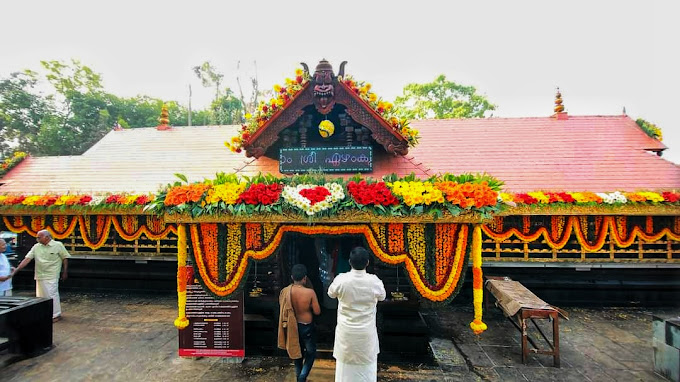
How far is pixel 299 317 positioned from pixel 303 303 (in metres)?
0.22

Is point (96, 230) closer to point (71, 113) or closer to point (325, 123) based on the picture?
point (325, 123)

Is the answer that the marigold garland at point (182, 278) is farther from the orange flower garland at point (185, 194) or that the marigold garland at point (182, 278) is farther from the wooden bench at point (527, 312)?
the wooden bench at point (527, 312)

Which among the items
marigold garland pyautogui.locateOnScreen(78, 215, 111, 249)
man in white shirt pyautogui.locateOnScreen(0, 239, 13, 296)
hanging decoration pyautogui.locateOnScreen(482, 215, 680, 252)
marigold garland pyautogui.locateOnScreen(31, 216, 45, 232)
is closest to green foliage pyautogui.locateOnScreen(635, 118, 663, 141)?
hanging decoration pyautogui.locateOnScreen(482, 215, 680, 252)

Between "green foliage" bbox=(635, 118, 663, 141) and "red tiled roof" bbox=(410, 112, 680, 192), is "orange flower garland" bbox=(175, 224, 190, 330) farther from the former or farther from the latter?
"green foliage" bbox=(635, 118, 663, 141)

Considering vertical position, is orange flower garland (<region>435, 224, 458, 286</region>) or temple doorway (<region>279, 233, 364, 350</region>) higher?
orange flower garland (<region>435, 224, 458, 286</region>)

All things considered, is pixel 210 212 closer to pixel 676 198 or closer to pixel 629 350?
pixel 629 350

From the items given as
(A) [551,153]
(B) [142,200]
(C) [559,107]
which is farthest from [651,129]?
(B) [142,200]

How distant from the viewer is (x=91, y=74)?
87.0 feet

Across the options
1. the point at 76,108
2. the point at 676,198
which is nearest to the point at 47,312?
the point at 676,198

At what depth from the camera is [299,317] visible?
434cm

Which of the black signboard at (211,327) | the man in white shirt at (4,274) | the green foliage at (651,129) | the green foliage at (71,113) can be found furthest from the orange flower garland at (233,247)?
the green foliage at (71,113)

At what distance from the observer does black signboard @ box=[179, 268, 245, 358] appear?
518 cm

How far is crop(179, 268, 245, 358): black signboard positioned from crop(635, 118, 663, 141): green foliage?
12.2 metres

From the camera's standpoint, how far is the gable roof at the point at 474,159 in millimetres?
7934
